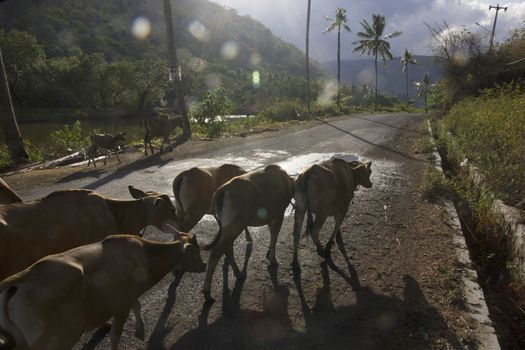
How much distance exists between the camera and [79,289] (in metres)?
A: 2.89

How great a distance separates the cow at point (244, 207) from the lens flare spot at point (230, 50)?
158939mm

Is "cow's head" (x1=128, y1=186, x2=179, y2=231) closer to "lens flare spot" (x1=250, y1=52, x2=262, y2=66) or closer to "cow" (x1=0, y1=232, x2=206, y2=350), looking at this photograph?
"cow" (x1=0, y1=232, x2=206, y2=350)

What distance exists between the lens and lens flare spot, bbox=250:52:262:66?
558ft

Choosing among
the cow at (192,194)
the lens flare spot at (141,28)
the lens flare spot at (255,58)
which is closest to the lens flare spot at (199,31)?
the lens flare spot at (255,58)

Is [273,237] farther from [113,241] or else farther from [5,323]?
[5,323]

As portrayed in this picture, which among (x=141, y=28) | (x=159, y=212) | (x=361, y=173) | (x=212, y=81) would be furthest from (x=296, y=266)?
(x=141, y=28)

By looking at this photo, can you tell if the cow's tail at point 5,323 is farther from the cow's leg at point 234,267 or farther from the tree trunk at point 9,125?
the tree trunk at point 9,125

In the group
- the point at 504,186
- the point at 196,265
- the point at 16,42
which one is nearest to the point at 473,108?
the point at 504,186

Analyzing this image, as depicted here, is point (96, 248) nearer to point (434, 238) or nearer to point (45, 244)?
point (45, 244)

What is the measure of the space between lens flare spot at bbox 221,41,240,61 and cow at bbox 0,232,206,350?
161 metres

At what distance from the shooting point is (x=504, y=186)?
6805mm

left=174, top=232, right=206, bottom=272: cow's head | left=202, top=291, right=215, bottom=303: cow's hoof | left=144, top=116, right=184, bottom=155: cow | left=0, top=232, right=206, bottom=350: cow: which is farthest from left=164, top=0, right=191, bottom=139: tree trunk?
left=0, top=232, right=206, bottom=350: cow

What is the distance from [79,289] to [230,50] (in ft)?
564

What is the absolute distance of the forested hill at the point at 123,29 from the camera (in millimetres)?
88750
